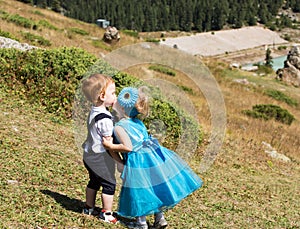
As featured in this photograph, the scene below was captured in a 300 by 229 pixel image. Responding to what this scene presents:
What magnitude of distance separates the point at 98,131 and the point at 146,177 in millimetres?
709

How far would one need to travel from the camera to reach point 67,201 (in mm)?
5980

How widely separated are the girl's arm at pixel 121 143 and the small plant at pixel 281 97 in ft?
101

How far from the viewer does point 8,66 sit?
1146 cm

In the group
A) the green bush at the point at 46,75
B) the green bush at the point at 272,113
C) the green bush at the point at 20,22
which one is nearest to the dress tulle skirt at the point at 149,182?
the green bush at the point at 46,75

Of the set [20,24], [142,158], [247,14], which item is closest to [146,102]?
[142,158]

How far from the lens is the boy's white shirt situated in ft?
16.3

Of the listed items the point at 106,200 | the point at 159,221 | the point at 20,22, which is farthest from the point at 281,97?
the point at 106,200

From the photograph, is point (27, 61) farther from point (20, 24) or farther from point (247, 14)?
point (247, 14)

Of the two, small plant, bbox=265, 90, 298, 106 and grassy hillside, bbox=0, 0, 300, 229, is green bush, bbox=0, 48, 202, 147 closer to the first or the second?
grassy hillside, bbox=0, 0, 300, 229

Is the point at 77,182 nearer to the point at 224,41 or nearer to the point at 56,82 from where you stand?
the point at 56,82

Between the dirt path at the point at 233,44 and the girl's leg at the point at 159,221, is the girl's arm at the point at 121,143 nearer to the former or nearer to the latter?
the girl's leg at the point at 159,221

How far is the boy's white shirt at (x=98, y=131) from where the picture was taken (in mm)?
4973

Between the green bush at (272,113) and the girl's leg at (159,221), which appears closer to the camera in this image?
the girl's leg at (159,221)

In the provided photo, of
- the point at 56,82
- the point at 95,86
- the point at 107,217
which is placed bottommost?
the point at 107,217
